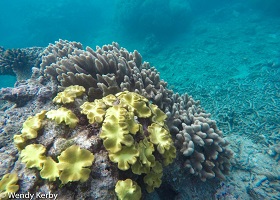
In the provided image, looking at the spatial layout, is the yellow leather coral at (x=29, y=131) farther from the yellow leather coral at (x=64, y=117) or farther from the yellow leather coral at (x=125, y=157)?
the yellow leather coral at (x=125, y=157)

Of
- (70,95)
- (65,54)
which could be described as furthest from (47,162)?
(65,54)

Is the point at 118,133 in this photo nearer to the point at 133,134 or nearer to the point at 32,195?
the point at 133,134

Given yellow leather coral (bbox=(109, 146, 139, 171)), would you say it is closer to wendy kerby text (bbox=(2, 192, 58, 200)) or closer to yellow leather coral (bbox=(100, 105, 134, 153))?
yellow leather coral (bbox=(100, 105, 134, 153))

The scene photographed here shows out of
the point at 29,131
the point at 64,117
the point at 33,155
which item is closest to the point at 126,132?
the point at 64,117

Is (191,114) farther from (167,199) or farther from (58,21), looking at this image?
(58,21)

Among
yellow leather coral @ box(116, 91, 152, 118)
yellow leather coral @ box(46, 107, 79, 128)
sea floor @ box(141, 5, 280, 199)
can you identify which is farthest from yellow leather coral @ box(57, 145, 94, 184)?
sea floor @ box(141, 5, 280, 199)

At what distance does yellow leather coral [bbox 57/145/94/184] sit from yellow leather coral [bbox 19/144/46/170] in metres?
0.31

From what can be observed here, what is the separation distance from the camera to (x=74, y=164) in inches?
70.6

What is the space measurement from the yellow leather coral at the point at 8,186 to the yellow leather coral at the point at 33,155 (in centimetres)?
19

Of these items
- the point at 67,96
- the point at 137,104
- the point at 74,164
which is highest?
the point at 67,96

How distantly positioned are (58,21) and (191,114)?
1247 inches

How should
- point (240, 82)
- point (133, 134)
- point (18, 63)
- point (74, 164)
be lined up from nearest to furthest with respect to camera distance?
point (74, 164) < point (133, 134) < point (18, 63) < point (240, 82)

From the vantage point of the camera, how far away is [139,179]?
2.30 metres

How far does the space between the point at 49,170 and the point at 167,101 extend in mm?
2338
